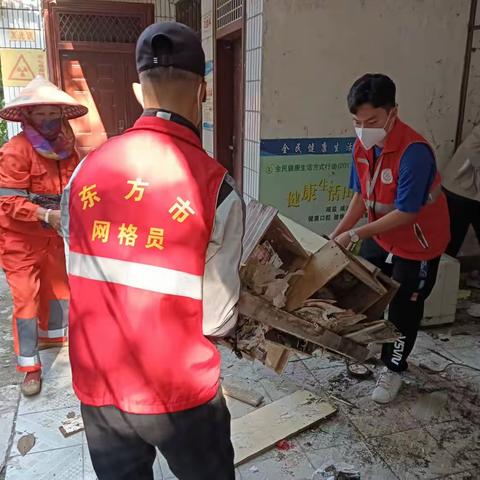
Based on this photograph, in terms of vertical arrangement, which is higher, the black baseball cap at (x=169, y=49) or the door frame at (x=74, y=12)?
the door frame at (x=74, y=12)

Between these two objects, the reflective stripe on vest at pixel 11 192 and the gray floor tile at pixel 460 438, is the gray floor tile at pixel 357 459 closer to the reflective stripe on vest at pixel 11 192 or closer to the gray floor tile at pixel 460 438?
the gray floor tile at pixel 460 438

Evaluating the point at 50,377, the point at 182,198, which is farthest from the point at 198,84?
the point at 50,377

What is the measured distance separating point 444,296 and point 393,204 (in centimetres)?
145

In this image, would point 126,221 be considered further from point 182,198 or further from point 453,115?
point 453,115

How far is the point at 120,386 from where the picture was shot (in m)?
1.33

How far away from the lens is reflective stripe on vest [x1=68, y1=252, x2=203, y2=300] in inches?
49.6

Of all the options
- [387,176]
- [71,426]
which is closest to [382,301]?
[387,176]

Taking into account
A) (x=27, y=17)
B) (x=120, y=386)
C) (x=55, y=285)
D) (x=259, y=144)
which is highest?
(x=27, y=17)

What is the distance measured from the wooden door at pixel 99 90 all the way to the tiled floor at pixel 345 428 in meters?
4.91

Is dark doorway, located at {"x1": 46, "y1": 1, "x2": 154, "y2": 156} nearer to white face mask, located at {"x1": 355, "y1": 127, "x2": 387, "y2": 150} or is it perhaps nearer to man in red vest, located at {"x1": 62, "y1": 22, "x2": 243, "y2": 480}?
white face mask, located at {"x1": 355, "y1": 127, "x2": 387, "y2": 150}

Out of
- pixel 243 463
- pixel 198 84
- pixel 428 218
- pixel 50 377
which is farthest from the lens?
pixel 50 377

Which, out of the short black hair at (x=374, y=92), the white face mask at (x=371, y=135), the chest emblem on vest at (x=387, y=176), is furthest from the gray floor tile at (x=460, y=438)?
the short black hair at (x=374, y=92)

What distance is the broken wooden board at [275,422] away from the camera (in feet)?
8.21

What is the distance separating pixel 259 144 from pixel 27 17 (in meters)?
4.13
